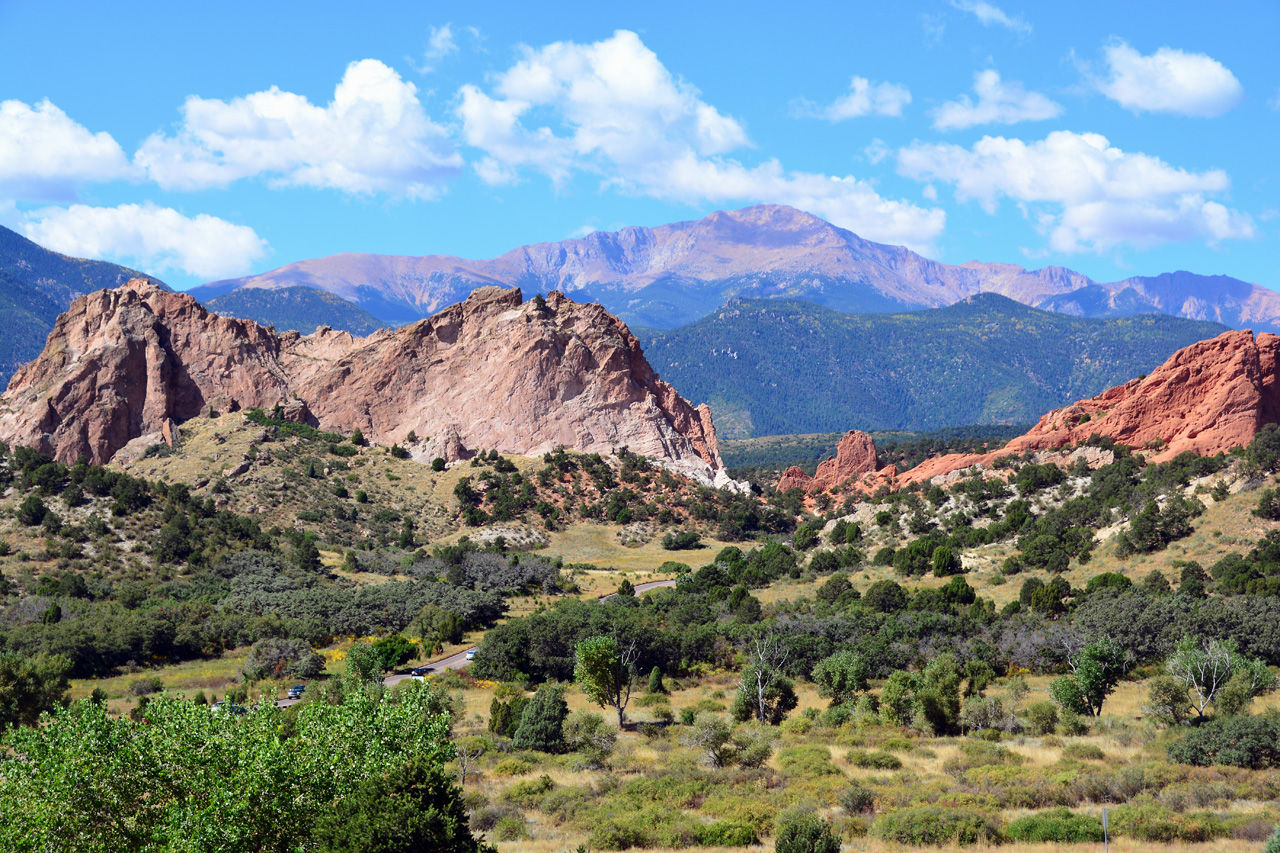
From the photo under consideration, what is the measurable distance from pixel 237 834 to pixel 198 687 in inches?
1167

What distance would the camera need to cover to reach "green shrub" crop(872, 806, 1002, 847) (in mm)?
20844

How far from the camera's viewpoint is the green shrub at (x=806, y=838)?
19844mm

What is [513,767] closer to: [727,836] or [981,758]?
[727,836]

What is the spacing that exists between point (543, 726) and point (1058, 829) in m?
17.1

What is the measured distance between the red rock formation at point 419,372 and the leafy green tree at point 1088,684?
7143cm

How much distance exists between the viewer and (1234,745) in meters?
26.0

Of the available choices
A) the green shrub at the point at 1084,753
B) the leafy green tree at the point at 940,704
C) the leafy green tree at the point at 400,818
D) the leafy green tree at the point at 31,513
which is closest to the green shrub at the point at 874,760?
the leafy green tree at the point at 940,704

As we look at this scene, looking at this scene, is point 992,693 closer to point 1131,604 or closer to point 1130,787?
point 1131,604

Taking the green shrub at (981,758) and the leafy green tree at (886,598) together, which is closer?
the green shrub at (981,758)

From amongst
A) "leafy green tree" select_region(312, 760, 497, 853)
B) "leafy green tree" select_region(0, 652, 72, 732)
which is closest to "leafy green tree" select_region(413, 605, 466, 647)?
"leafy green tree" select_region(0, 652, 72, 732)

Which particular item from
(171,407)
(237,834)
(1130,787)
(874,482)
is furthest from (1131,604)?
(171,407)

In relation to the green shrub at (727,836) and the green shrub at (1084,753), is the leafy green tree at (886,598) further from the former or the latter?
the green shrub at (727,836)

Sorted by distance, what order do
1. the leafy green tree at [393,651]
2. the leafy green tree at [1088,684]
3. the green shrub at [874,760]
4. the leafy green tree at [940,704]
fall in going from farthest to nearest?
the leafy green tree at [393,651] → the leafy green tree at [1088,684] → the leafy green tree at [940,704] → the green shrub at [874,760]

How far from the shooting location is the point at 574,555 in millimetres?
85062
